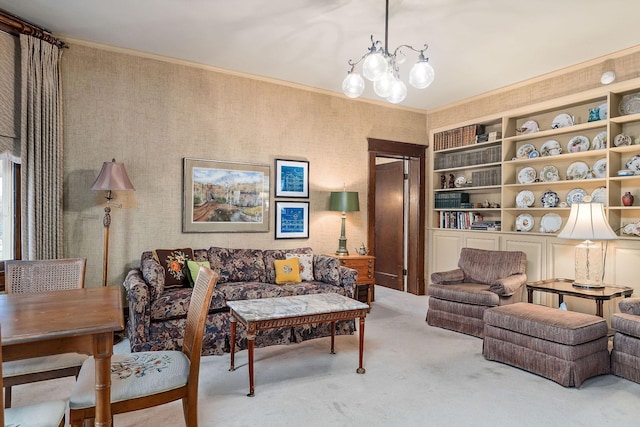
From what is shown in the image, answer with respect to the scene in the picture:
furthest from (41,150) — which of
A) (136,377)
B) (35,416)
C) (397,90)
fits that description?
(397,90)

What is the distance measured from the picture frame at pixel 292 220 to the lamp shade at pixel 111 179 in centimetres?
179

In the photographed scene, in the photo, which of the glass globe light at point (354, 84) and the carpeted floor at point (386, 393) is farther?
the glass globe light at point (354, 84)

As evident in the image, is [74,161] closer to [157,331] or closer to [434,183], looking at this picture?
[157,331]

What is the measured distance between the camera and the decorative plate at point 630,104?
3791 millimetres

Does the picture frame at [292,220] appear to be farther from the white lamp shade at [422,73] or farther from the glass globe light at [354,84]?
the white lamp shade at [422,73]

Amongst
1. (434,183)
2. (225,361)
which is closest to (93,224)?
(225,361)

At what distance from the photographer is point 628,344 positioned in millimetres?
2844

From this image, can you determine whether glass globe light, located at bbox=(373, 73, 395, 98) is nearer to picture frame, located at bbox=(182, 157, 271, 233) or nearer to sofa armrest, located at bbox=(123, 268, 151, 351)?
picture frame, located at bbox=(182, 157, 271, 233)

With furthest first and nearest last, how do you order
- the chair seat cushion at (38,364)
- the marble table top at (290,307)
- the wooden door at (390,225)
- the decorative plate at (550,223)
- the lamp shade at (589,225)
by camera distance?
the wooden door at (390,225), the decorative plate at (550,223), the lamp shade at (589,225), the marble table top at (290,307), the chair seat cushion at (38,364)

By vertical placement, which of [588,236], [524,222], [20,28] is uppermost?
[20,28]

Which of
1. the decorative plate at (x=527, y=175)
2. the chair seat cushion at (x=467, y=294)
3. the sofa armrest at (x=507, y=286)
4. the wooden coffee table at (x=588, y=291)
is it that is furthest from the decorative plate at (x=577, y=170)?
the chair seat cushion at (x=467, y=294)

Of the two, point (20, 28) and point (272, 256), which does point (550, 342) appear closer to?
point (272, 256)

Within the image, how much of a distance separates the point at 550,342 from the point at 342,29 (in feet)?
10.1

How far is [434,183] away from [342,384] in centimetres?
397
